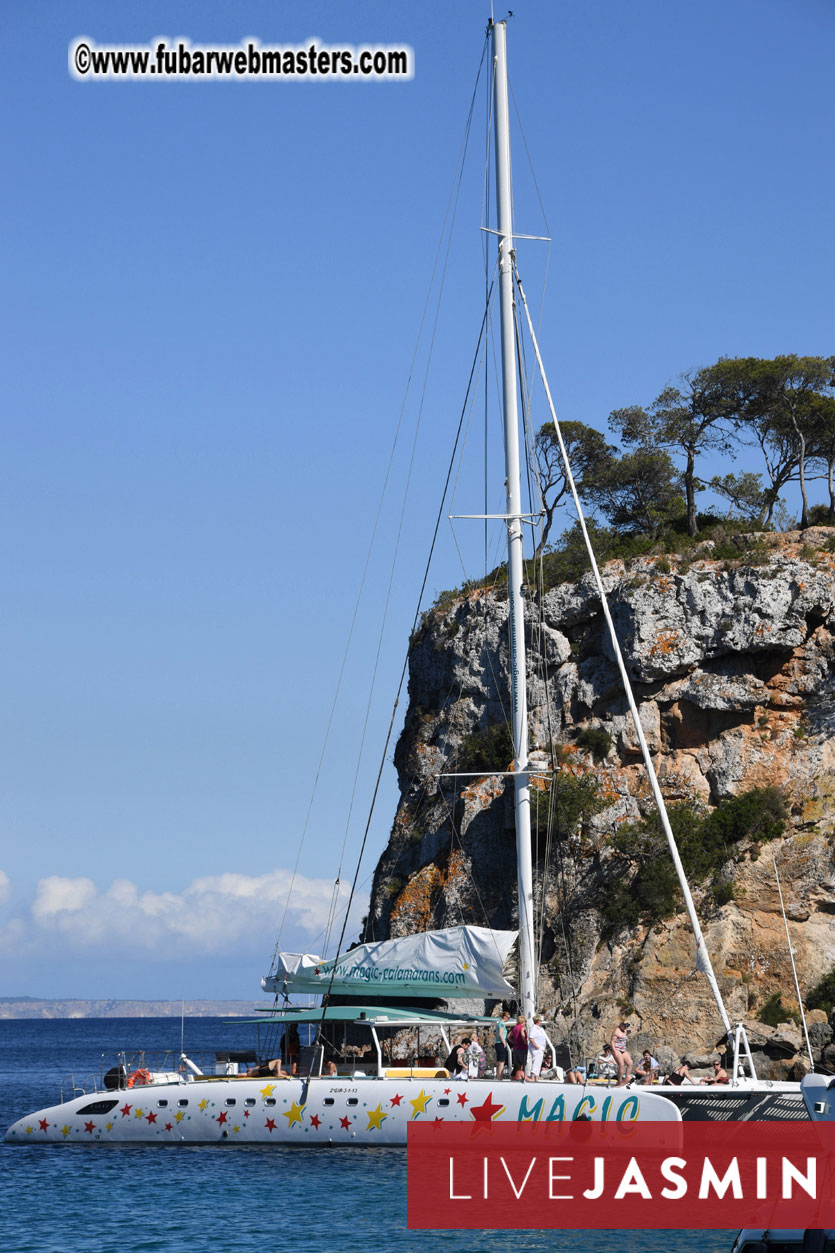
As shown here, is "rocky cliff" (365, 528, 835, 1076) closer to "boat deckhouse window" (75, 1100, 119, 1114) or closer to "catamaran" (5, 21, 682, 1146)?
"catamaran" (5, 21, 682, 1146)

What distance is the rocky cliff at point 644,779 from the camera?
39.1m

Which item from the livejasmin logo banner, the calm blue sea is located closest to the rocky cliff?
→ the livejasmin logo banner

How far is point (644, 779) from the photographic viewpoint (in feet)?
144

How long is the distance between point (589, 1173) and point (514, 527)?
1362 centimetres

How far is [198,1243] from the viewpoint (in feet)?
64.0

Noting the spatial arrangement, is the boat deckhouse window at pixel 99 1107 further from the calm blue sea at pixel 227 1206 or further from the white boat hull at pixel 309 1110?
the calm blue sea at pixel 227 1206

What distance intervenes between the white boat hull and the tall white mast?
7.82 feet

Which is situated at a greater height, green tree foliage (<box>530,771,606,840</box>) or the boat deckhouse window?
green tree foliage (<box>530,771,606,840</box>)

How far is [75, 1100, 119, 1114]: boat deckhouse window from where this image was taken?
96.5ft

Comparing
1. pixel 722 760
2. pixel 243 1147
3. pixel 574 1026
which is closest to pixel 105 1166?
pixel 243 1147

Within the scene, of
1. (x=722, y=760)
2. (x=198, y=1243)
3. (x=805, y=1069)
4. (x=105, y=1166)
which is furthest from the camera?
(x=722, y=760)

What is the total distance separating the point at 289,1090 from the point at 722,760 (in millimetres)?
21299

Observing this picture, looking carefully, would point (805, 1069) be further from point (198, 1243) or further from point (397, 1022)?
point (198, 1243)

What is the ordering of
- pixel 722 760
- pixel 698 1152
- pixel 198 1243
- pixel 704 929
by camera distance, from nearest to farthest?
pixel 198 1243 → pixel 698 1152 → pixel 704 929 → pixel 722 760
